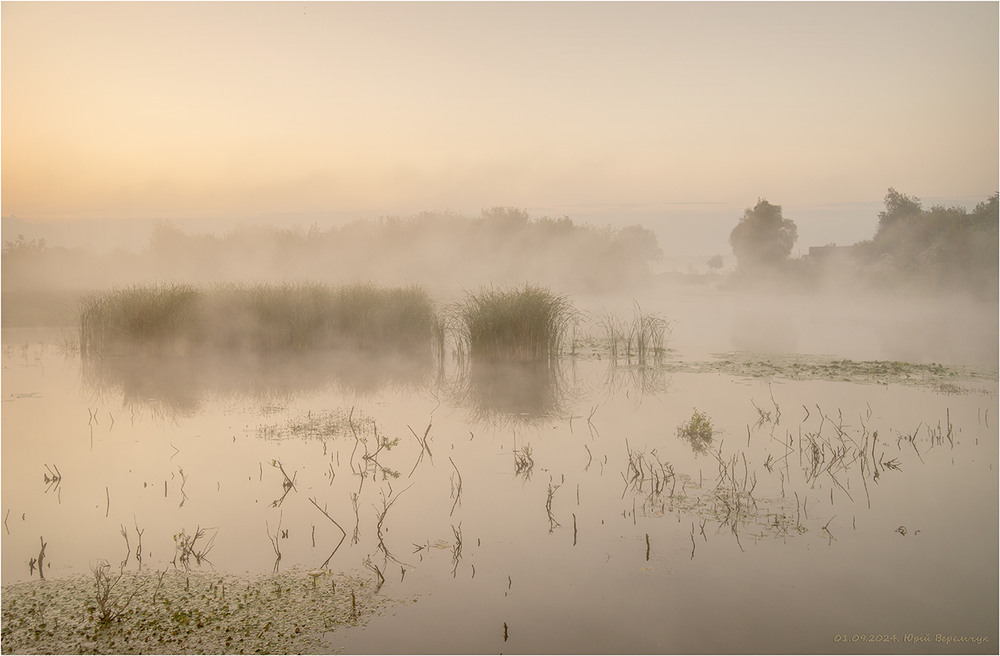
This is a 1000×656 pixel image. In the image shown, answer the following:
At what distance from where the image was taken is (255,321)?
47.7 ft

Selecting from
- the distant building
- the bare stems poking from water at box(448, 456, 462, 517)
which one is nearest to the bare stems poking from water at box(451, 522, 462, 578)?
the bare stems poking from water at box(448, 456, 462, 517)

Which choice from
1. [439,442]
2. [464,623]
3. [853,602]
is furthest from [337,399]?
[853,602]

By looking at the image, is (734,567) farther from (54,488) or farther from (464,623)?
(54,488)

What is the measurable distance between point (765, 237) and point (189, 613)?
2160 inches

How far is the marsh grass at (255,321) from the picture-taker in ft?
46.9

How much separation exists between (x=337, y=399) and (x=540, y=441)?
340 centimetres

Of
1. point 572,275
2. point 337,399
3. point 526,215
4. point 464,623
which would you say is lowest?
point 464,623

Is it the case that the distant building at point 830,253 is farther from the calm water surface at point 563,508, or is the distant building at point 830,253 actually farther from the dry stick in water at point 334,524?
the dry stick in water at point 334,524

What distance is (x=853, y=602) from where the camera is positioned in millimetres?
3781

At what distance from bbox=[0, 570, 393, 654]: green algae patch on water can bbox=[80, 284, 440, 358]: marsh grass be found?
33.7 ft

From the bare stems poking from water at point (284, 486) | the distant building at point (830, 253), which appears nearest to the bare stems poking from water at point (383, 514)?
the bare stems poking from water at point (284, 486)

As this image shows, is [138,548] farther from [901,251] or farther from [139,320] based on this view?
[901,251]

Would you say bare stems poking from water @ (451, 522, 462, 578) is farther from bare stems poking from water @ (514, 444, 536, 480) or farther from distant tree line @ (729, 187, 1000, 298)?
distant tree line @ (729, 187, 1000, 298)

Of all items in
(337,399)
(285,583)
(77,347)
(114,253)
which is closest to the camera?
(285,583)
